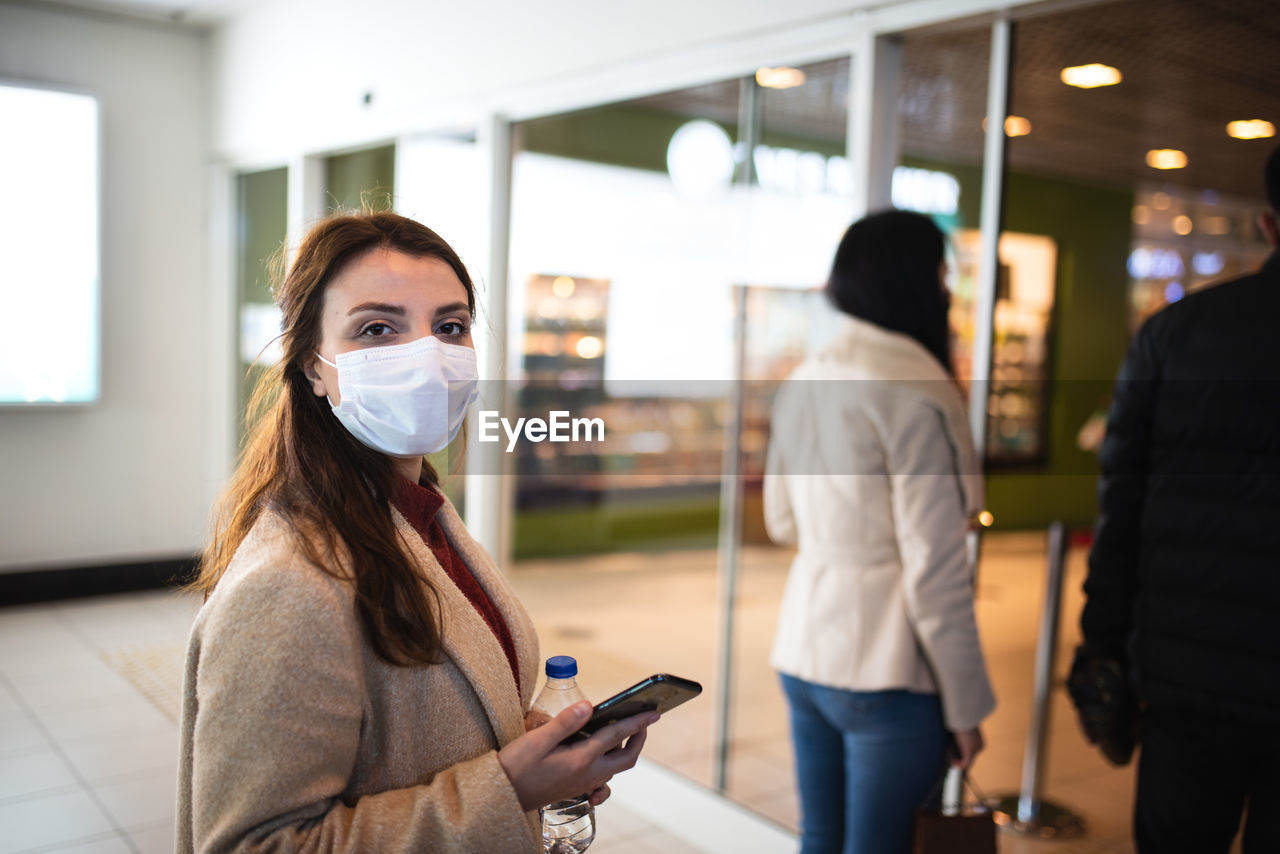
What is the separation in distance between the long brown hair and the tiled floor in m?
0.94

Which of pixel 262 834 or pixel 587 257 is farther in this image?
pixel 587 257

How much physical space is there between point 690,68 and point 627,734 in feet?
8.34

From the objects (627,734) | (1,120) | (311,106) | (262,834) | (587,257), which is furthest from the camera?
(587,257)

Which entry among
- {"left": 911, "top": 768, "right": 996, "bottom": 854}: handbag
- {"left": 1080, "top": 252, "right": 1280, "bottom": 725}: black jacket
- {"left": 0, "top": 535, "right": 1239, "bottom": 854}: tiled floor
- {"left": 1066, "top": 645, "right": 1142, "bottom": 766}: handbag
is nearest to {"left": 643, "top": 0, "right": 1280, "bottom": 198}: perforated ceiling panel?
{"left": 1080, "top": 252, "right": 1280, "bottom": 725}: black jacket

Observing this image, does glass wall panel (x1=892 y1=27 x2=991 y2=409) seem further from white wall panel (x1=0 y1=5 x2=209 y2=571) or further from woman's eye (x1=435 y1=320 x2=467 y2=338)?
white wall panel (x1=0 y1=5 x2=209 y2=571)

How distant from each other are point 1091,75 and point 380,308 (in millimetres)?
4893

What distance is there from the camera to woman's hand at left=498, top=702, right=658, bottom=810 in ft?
3.55

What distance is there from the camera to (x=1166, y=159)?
734 centimetres

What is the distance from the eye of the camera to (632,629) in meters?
5.81

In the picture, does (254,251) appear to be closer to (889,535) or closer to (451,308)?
(889,535)

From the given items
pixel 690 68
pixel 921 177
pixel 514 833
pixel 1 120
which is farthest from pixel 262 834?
pixel 921 177

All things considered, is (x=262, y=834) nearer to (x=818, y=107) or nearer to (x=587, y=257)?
(x=818, y=107)

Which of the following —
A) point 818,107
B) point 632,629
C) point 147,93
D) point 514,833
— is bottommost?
point 632,629

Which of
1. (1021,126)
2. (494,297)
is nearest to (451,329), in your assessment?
(494,297)
